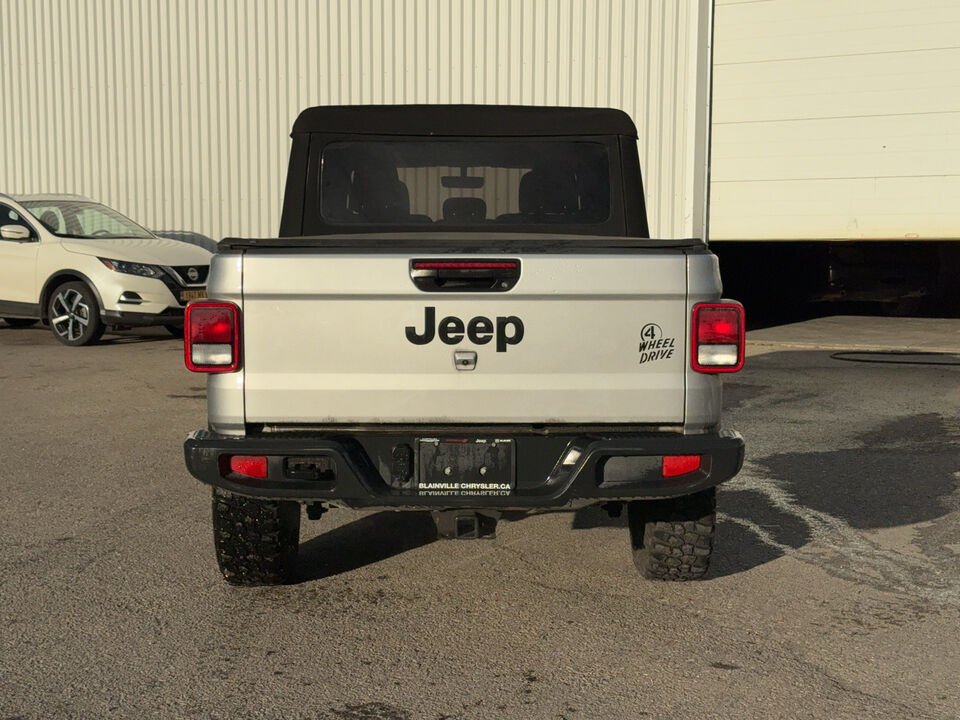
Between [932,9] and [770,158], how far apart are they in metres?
2.43

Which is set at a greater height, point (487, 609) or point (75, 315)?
point (75, 315)

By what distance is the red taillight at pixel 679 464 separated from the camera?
4207 mm

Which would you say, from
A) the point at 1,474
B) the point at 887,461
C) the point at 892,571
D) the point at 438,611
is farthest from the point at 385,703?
the point at 887,461

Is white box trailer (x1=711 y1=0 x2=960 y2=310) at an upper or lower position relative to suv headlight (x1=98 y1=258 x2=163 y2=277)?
upper

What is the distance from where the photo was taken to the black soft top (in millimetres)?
5668

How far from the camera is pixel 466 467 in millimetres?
4184

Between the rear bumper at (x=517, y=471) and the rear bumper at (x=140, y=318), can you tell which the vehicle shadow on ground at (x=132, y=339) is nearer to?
the rear bumper at (x=140, y=318)

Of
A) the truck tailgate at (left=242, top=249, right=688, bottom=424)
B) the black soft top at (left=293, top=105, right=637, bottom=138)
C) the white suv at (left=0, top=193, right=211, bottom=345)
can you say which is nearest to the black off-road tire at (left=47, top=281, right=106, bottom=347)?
the white suv at (left=0, top=193, right=211, bottom=345)

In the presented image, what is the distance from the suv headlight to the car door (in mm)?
978

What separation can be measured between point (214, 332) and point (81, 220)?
1095 centimetres

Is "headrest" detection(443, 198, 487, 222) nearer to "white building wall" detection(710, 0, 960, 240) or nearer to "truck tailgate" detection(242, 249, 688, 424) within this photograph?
"truck tailgate" detection(242, 249, 688, 424)

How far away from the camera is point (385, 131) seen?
567 centimetres

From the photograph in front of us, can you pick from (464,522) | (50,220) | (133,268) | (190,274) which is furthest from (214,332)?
(50,220)

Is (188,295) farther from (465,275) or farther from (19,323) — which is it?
(465,275)
